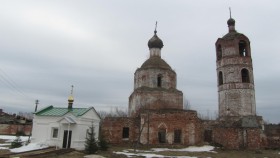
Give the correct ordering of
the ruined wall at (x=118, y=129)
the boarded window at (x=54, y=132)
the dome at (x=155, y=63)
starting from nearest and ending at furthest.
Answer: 1. the boarded window at (x=54, y=132)
2. the ruined wall at (x=118, y=129)
3. the dome at (x=155, y=63)

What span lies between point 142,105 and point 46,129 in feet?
28.2

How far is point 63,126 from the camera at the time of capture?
64.4 feet

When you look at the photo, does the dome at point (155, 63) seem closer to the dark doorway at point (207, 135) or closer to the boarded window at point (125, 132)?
the boarded window at point (125, 132)

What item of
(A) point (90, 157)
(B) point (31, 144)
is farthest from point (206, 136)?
(B) point (31, 144)

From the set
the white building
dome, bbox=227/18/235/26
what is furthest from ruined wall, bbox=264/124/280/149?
the white building

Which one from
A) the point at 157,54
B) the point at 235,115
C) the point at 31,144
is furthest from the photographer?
the point at 157,54

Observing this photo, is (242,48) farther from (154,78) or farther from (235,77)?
(154,78)

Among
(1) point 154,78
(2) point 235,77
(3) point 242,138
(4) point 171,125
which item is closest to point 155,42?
(1) point 154,78

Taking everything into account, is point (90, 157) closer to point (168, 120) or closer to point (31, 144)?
point (31, 144)

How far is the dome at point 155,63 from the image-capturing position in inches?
1013

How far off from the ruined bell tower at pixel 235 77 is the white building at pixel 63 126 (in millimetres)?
13999

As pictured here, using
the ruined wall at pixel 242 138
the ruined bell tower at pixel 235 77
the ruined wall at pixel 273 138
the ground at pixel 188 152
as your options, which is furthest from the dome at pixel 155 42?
the ruined wall at pixel 273 138

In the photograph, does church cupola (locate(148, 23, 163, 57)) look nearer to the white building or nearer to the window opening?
the window opening

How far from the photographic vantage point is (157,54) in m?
27.8
